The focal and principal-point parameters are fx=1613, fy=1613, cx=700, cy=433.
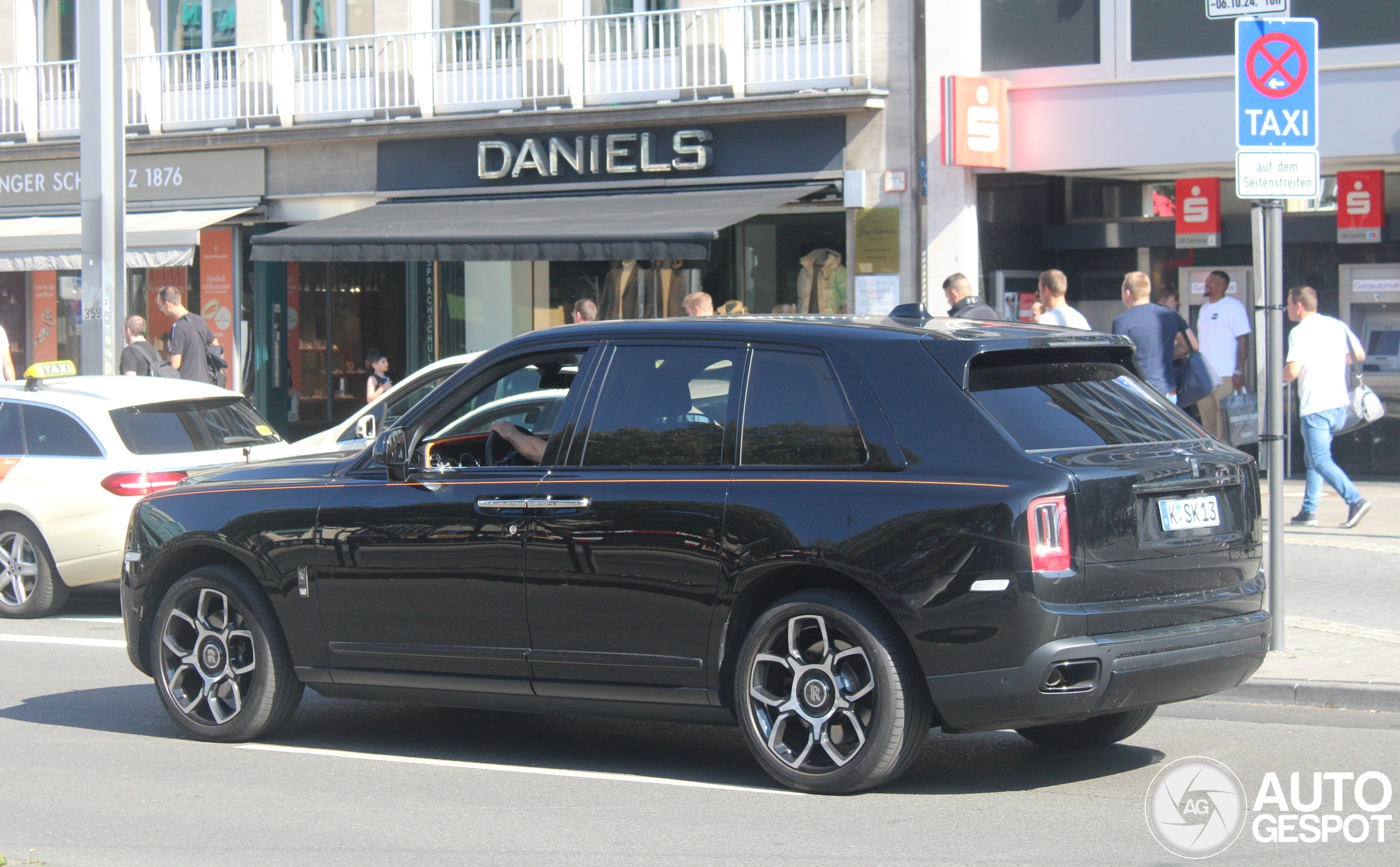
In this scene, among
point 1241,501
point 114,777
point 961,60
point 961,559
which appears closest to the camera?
point 961,559

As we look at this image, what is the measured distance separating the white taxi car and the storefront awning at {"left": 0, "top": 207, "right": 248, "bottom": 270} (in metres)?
9.79

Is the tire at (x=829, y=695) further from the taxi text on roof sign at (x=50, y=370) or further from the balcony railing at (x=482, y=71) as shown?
the balcony railing at (x=482, y=71)

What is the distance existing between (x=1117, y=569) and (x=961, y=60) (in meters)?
12.2

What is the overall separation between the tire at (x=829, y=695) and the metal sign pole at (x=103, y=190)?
12.1m

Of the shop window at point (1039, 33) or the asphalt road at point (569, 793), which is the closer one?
the asphalt road at point (569, 793)

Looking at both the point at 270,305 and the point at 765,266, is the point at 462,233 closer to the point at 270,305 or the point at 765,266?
the point at 765,266

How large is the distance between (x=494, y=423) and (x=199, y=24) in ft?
57.8

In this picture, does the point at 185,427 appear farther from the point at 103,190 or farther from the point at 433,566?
the point at 103,190

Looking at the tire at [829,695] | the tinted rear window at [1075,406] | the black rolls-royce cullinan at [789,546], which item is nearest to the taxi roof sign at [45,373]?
the black rolls-royce cullinan at [789,546]

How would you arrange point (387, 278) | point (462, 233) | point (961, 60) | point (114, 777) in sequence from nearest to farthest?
point (114, 777) → point (961, 60) → point (462, 233) → point (387, 278)

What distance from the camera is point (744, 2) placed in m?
18.4

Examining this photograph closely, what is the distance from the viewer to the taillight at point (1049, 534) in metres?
5.33

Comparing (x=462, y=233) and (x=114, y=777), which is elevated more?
(x=462, y=233)

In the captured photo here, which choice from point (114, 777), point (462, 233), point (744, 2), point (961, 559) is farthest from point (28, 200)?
point (961, 559)
